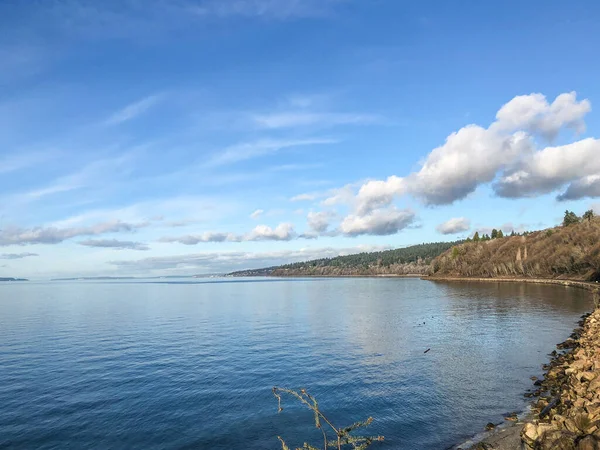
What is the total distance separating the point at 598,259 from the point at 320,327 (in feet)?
419

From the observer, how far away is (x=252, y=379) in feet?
128

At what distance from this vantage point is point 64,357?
48.6 metres

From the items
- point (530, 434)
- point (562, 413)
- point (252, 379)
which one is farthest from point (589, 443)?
point (252, 379)

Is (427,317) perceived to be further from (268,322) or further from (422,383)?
(422,383)

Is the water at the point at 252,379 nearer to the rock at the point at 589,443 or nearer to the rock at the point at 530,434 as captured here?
the rock at the point at 530,434

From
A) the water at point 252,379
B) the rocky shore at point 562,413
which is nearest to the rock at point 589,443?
the rocky shore at point 562,413

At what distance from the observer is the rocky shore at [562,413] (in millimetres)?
17328

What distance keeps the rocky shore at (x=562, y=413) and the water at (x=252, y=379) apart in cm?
221

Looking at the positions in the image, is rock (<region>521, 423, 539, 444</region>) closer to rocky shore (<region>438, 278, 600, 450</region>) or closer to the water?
rocky shore (<region>438, 278, 600, 450</region>)

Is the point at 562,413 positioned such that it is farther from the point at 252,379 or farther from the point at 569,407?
the point at 252,379

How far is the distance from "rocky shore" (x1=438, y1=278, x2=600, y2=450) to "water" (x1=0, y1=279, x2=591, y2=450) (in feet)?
7.25

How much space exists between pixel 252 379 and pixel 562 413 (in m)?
25.5

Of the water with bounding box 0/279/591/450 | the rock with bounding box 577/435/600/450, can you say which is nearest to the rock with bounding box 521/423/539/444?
the rock with bounding box 577/435/600/450

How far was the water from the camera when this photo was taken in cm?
2716
